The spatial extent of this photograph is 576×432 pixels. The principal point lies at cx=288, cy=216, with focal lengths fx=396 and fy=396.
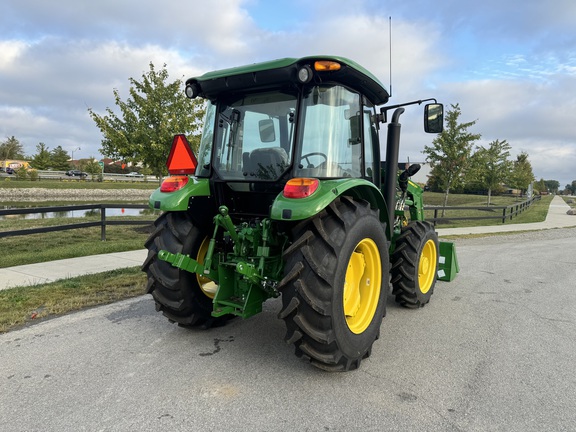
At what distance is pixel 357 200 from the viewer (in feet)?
11.4

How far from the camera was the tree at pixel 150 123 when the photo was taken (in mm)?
11422

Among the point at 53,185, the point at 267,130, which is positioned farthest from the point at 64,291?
the point at 53,185

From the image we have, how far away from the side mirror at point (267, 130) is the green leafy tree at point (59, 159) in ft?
209

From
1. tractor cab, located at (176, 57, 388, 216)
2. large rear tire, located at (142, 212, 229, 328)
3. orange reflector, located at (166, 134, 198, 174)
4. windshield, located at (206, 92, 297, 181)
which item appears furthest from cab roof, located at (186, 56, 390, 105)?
large rear tire, located at (142, 212, 229, 328)

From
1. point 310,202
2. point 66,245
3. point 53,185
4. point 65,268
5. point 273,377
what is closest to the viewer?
point 310,202

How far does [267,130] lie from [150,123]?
917 centimetres

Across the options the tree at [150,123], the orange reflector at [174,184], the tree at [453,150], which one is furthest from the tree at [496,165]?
the orange reflector at [174,184]

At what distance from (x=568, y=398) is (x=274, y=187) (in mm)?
2763

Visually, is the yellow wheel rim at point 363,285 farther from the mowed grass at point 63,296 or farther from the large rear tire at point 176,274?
the mowed grass at point 63,296

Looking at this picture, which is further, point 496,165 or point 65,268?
point 496,165

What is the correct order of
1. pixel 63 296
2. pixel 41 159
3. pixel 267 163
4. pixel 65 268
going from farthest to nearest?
pixel 41 159 < pixel 65 268 < pixel 63 296 < pixel 267 163

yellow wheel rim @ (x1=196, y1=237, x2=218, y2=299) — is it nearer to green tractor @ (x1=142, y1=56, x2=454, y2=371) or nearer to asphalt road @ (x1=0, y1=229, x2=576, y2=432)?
green tractor @ (x1=142, y1=56, x2=454, y2=371)

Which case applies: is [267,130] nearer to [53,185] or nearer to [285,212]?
[285,212]

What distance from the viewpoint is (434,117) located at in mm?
4457
